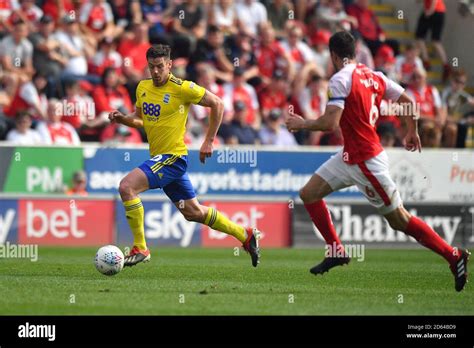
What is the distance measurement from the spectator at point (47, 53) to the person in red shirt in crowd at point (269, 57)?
436 cm

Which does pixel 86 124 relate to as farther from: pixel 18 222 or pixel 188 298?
pixel 188 298

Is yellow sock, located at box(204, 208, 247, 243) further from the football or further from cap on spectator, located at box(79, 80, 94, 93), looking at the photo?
cap on spectator, located at box(79, 80, 94, 93)

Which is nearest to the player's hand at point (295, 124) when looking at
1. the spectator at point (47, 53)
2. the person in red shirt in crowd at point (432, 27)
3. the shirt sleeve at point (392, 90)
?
the shirt sleeve at point (392, 90)

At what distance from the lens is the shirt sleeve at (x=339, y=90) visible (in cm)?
1091

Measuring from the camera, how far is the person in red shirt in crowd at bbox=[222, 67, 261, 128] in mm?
21250

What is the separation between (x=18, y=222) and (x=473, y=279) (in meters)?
7.88

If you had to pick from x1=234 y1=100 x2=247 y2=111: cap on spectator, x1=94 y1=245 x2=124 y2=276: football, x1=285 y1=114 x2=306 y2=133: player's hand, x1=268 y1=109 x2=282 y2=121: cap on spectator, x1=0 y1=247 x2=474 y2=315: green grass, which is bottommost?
x1=0 y1=247 x2=474 y2=315: green grass

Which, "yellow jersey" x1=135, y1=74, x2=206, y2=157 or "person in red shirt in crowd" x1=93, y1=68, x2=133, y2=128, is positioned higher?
"person in red shirt in crowd" x1=93, y1=68, x2=133, y2=128

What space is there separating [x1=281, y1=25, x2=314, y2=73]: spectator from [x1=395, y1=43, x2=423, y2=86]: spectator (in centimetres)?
206

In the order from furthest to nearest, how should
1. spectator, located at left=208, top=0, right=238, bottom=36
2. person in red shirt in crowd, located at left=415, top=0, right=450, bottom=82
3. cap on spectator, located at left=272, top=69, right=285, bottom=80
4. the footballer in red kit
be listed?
1. person in red shirt in crowd, located at left=415, top=0, right=450, bottom=82
2. spectator, located at left=208, top=0, right=238, bottom=36
3. cap on spectator, located at left=272, top=69, right=285, bottom=80
4. the footballer in red kit

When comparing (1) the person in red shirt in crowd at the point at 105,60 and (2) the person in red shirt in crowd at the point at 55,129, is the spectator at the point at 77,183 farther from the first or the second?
(1) the person in red shirt in crowd at the point at 105,60

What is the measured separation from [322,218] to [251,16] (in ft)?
39.0

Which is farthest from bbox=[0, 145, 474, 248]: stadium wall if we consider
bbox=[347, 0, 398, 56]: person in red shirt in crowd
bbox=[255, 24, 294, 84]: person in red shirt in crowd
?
bbox=[347, 0, 398, 56]: person in red shirt in crowd

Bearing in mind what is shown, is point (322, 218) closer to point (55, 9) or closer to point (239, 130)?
point (239, 130)
